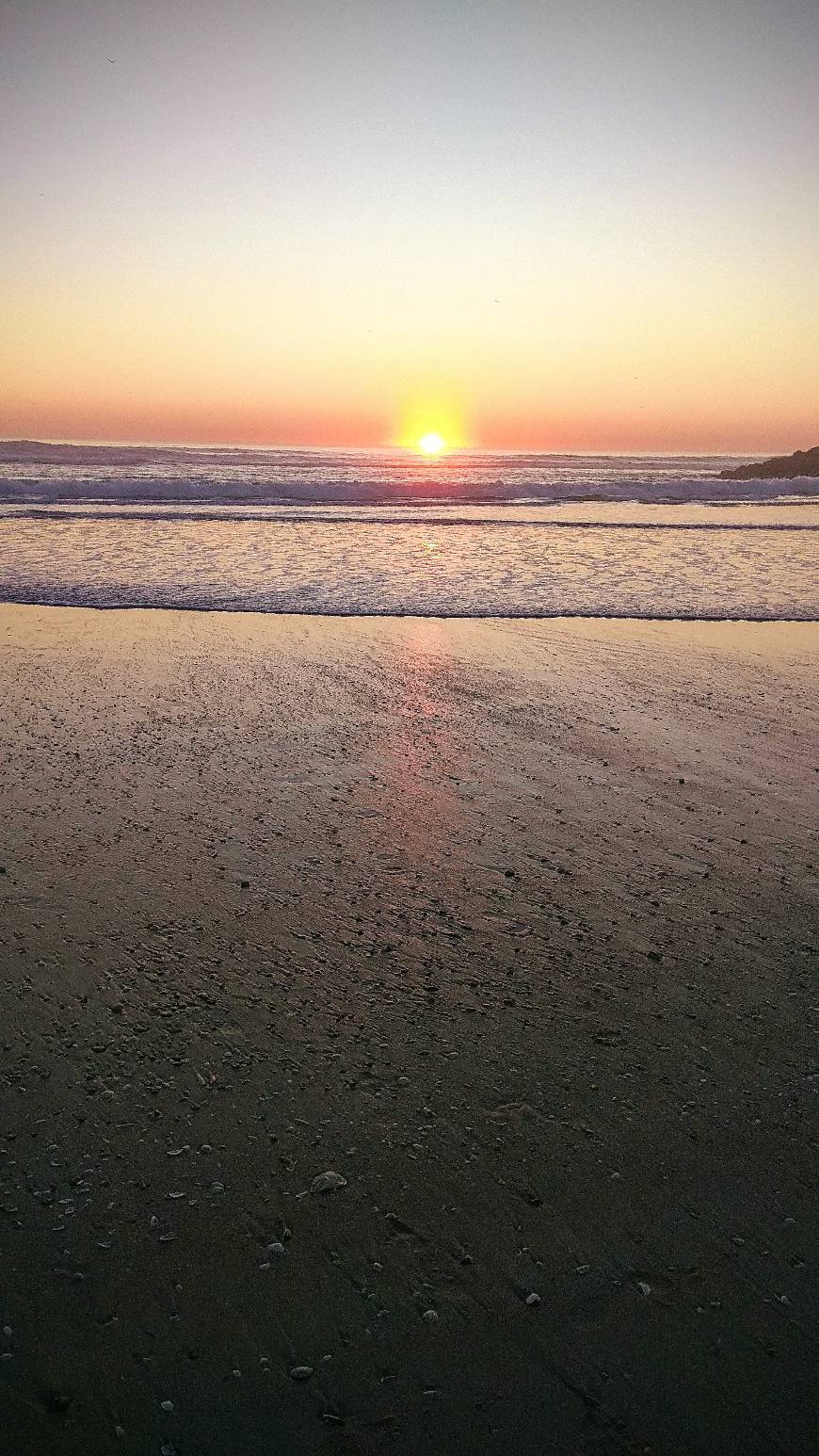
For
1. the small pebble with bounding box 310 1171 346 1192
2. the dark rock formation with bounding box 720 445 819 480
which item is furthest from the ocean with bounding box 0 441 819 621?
the dark rock formation with bounding box 720 445 819 480

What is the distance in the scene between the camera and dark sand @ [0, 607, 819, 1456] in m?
2.04

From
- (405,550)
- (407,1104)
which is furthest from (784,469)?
(407,1104)

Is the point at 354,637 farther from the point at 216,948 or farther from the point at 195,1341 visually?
the point at 195,1341

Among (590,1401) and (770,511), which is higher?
(770,511)

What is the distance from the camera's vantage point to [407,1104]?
2.89 metres

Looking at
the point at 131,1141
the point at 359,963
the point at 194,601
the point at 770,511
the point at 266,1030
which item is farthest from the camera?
the point at 770,511

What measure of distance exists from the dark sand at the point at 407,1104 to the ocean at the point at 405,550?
23.5 feet

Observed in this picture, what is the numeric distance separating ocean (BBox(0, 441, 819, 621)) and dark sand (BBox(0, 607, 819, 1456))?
7.16m

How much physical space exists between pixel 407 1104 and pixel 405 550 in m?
17.2

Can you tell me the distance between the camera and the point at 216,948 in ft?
12.2

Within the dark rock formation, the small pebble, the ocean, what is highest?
the dark rock formation

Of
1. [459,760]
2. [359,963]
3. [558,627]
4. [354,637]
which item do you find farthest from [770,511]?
[359,963]

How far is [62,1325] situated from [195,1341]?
13.6 inches

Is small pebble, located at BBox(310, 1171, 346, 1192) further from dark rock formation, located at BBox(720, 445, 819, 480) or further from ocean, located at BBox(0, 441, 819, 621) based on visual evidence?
dark rock formation, located at BBox(720, 445, 819, 480)
